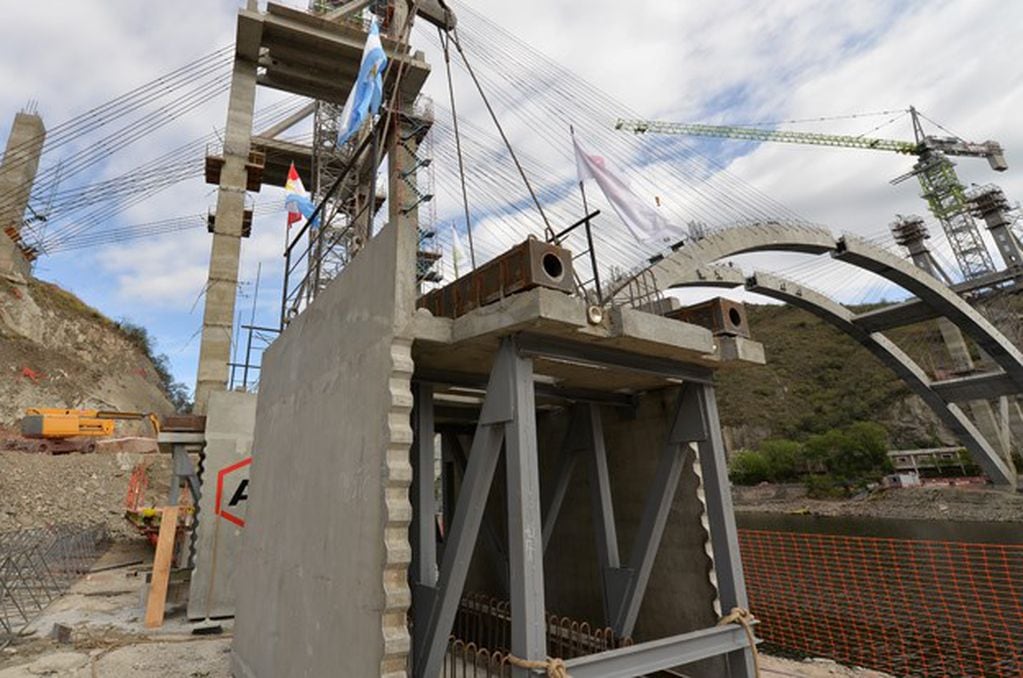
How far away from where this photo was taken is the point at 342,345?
6098 mm

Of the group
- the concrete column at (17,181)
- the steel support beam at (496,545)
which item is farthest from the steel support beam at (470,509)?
the concrete column at (17,181)

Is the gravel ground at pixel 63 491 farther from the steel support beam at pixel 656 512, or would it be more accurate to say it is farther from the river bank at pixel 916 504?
the river bank at pixel 916 504

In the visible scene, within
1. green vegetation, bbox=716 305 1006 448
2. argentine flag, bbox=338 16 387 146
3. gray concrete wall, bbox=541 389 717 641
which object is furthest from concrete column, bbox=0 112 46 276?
green vegetation, bbox=716 305 1006 448

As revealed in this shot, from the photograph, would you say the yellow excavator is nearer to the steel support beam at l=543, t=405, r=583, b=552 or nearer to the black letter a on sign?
the black letter a on sign

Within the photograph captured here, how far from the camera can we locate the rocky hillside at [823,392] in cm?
7806

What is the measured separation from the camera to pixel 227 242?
72.3 ft

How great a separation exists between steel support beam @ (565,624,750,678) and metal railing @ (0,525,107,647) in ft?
39.6

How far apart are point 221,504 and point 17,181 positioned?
48388 millimetres

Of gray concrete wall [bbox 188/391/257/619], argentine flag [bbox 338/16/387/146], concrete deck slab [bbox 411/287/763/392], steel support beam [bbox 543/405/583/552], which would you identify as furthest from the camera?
gray concrete wall [bbox 188/391/257/619]

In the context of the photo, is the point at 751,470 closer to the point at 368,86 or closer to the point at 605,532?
the point at 605,532

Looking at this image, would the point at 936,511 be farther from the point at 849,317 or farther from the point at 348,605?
the point at 348,605

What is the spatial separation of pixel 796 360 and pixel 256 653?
381ft

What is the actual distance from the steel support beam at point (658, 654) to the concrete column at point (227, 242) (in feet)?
63.2

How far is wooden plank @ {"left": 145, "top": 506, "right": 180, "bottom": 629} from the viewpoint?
1155 centimetres
